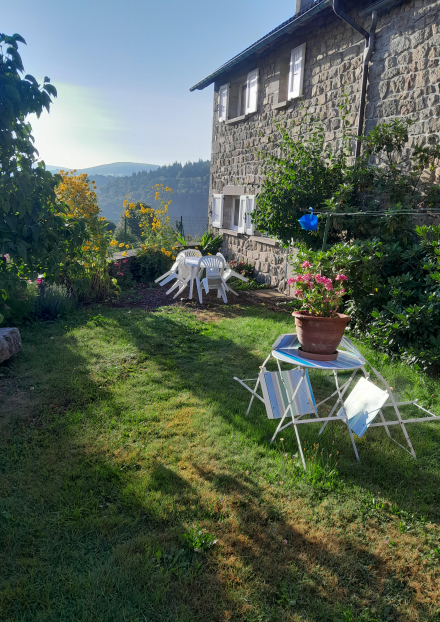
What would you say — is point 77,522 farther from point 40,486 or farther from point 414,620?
point 414,620

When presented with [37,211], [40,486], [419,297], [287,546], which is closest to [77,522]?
[40,486]

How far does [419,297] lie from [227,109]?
794 cm

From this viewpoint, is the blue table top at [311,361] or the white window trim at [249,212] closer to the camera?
the blue table top at [311,361]

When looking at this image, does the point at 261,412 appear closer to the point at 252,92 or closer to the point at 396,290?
the point at 396,290

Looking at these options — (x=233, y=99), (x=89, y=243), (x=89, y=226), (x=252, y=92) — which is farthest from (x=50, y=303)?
(x=233, y=99)

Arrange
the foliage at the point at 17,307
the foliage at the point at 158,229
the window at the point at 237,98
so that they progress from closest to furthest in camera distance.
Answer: the foliage at the point at 17,307
the foliage at the point at 158,229
the window at the point at 237,98

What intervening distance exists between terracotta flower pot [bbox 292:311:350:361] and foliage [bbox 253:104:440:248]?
2.54m

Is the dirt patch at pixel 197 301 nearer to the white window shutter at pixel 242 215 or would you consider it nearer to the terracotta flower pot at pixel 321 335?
the white window shutter at pixel 242 215

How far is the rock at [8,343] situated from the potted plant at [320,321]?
2991mm

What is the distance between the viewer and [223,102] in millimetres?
10656

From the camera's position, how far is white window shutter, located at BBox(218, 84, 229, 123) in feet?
34.3

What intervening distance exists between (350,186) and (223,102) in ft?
20.9

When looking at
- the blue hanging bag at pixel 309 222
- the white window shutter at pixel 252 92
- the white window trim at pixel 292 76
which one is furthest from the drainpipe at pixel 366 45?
the white window shutter at pixel 252 92

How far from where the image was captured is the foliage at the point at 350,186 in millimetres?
5035
